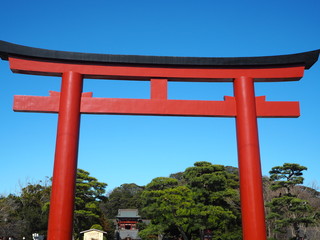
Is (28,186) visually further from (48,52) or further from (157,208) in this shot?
(48,52)

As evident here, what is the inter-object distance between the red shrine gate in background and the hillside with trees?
12998 mm

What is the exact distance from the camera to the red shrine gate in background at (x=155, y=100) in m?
5.79

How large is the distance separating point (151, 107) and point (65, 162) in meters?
1.92

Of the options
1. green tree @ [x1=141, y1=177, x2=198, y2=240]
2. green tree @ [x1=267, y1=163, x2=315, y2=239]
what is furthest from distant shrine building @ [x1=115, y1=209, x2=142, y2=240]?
green tree @ [x1=267, y1=163, x2=315, y2=239]

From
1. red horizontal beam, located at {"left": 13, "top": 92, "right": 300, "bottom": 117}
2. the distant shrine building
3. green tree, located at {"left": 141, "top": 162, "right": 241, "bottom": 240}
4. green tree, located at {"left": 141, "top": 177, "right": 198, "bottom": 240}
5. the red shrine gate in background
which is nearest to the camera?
the red shrine gate in background

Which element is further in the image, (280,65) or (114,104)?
(280,65)

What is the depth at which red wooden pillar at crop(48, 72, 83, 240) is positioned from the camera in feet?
18.2

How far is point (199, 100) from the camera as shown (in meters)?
6.51

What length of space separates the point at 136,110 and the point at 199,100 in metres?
1.28

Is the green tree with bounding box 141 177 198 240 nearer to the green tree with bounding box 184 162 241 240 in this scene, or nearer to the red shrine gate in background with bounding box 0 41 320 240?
the green tree with bounding box 184 162 241 240

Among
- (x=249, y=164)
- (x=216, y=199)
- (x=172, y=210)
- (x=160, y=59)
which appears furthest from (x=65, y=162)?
(x=216, y=199)

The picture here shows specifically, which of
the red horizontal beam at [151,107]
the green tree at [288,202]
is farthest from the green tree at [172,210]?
the red horizontal beam at [151,107]

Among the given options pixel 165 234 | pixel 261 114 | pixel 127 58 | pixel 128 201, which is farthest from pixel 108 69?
pixel 128 201

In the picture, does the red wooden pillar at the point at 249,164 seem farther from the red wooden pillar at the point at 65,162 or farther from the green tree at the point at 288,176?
the green tree at the point at 288,176
